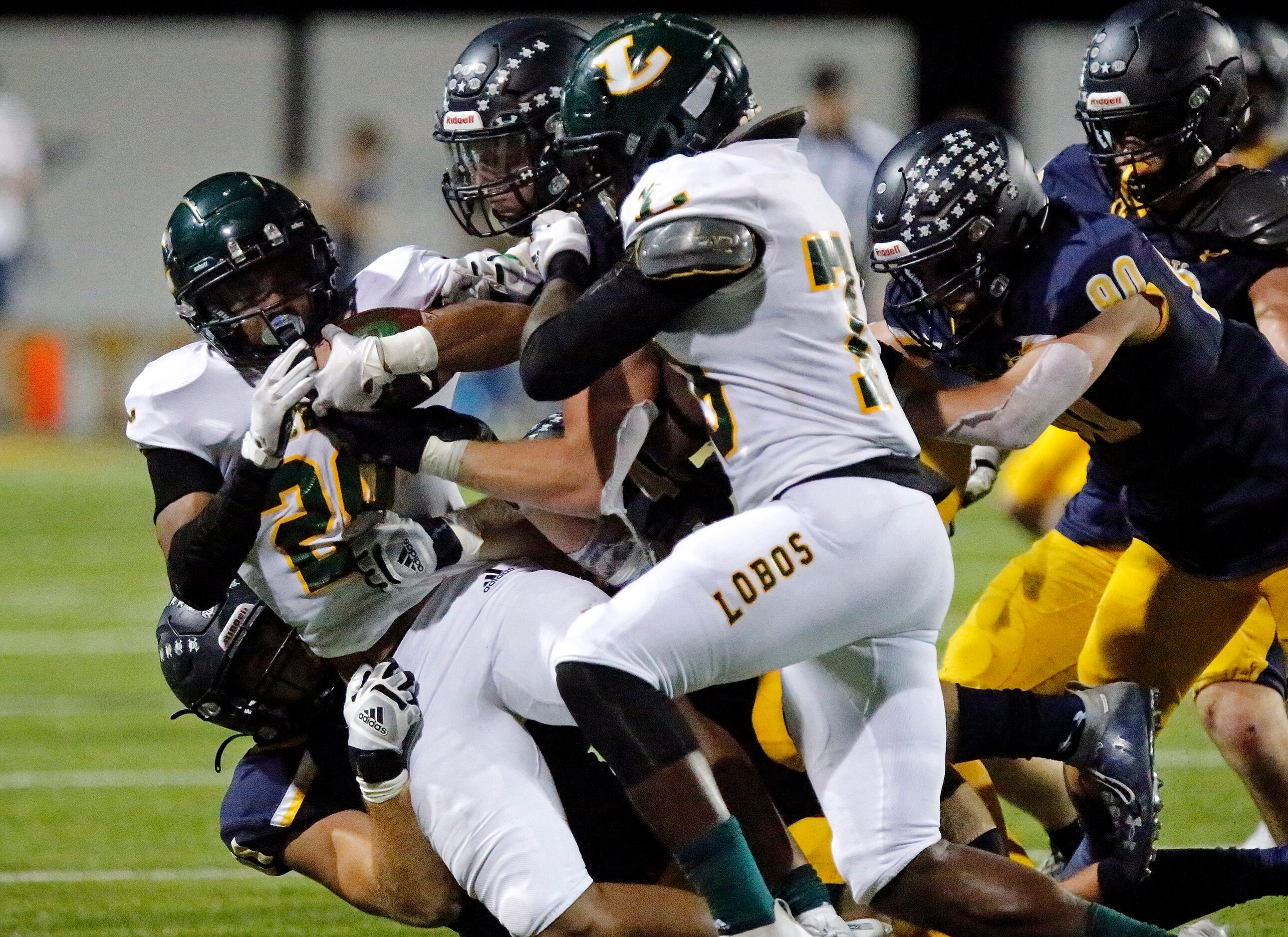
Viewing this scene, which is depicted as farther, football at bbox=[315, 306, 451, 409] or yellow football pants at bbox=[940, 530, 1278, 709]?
yellow football pants at bbox=[940, 530, 1278, 709]

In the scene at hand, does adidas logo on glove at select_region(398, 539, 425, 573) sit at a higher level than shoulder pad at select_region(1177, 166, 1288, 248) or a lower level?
lower

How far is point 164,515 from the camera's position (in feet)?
12.0

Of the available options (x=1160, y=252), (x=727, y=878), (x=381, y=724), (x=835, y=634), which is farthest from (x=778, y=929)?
(x=1160, y=252)

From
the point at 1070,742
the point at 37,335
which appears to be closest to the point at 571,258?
the point at 1070,742

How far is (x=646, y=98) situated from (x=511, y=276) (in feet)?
1.87

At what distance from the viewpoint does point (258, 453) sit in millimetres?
3379

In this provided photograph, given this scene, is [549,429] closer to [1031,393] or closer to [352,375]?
[352,375]

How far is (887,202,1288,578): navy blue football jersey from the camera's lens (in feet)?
12.0

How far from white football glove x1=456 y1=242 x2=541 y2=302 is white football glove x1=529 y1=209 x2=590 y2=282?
0.61 ft

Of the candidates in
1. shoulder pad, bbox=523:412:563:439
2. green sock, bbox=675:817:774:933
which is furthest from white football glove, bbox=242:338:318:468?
green sock, bbox=675:817:774:933

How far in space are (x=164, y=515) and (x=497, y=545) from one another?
0.65 meters

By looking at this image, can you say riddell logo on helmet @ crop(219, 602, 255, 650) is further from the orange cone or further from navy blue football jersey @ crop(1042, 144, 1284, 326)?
the orange cone

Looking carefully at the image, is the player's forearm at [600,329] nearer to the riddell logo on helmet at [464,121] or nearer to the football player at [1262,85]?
the riddell logo on helmet at [464,121]

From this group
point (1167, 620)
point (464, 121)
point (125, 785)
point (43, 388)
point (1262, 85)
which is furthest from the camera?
point (43, 388)
